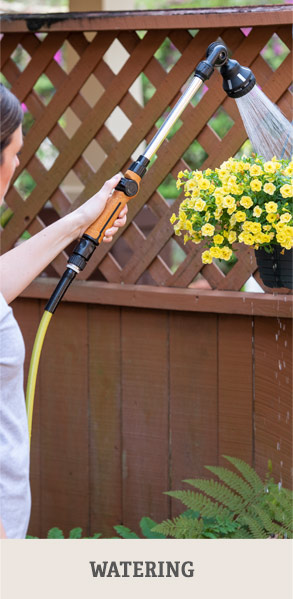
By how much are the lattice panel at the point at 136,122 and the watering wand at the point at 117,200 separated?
62 cm

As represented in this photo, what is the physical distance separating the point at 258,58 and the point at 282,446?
3.65ft

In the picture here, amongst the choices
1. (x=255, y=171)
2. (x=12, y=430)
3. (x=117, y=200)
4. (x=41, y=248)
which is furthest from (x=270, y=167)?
(x=12, y=430)

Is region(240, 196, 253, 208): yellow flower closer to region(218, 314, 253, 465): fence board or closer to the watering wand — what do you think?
the watering wand

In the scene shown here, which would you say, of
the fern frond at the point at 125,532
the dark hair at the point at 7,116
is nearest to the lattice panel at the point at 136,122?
the fern frond at the point at 125,532

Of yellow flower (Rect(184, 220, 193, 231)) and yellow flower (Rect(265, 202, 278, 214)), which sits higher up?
yellow flower (Rect(184, 220, 193, 231))

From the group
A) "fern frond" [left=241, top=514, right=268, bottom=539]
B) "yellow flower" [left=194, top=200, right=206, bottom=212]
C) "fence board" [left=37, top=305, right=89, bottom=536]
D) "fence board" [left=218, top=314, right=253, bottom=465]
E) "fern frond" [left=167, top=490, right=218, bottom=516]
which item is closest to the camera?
"yellow flower" [left=194, top=200, right=206, bottom=212]

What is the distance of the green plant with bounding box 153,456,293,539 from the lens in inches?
85.0

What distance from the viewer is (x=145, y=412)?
2461 millimetres

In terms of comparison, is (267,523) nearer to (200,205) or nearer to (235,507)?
(235,507)

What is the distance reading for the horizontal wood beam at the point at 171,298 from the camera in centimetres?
223

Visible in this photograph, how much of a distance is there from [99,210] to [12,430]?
0.56 m

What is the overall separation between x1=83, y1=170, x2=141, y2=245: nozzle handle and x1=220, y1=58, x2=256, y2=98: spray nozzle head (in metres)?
0.29

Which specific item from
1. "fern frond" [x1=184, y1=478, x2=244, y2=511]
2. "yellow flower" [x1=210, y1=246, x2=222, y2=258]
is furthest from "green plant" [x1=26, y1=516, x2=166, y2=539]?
"yellow flower" [x1=210, y1=246, x2=222, y2=258]
